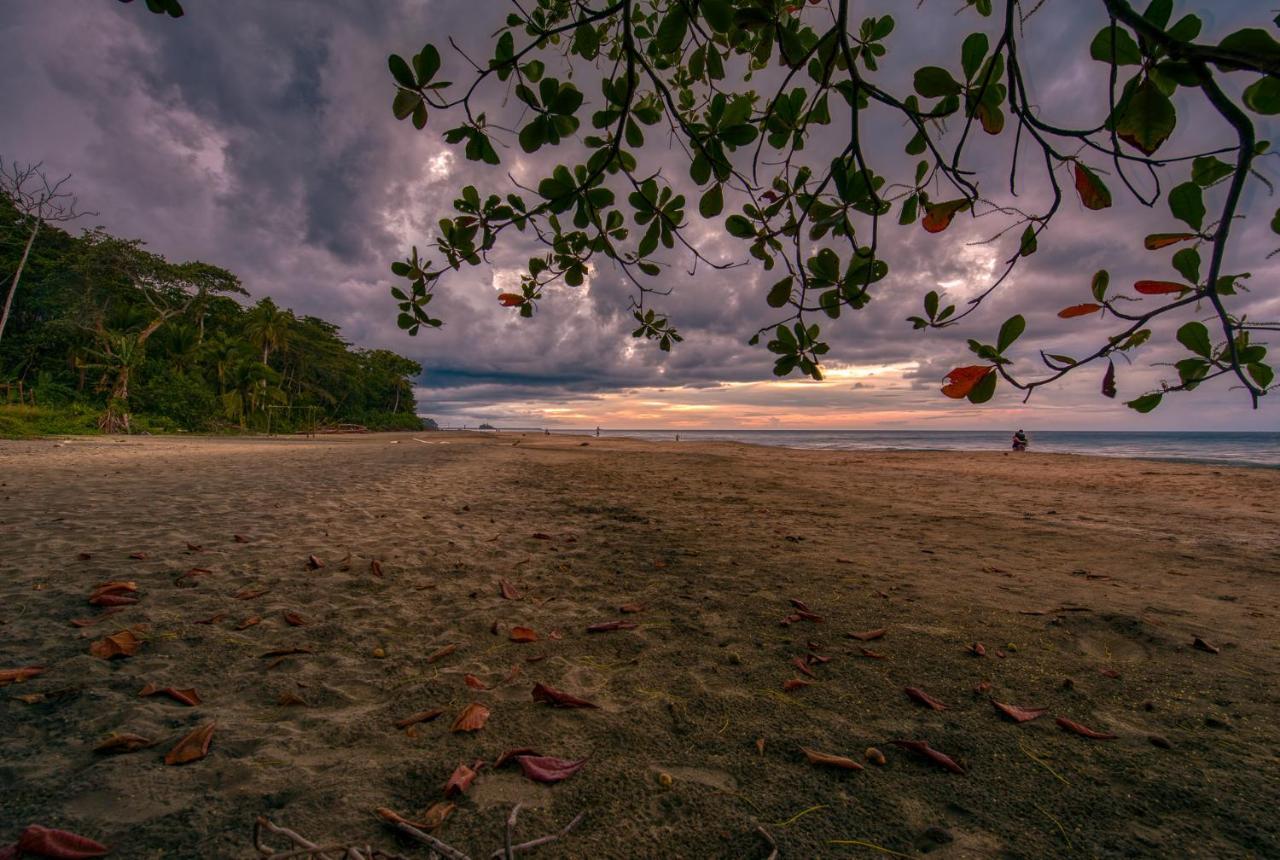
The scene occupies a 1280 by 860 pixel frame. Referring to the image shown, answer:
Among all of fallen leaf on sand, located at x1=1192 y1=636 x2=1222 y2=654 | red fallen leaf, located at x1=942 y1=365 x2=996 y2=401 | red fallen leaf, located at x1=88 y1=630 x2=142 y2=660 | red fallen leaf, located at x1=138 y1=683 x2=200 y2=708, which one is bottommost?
fallen leaf on sand, located at x1=1192 y1=636 x2=1222 y2=654

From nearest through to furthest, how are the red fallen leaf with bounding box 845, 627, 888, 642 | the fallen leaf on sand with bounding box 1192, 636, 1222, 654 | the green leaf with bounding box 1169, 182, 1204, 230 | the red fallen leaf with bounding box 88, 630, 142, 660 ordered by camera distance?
1. the green leaf with bounding box 1169, 182, 1204, 230
2. the red fallen leaf with bounding box 88, 630, 142, 660
3. the fallen leaf on sand with bounding box 1192, 636, 1222, 654
4. the red fallen leaf with bounding box 845, 627, 888, 642

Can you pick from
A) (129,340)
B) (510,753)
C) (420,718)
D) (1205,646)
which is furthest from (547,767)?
(129,340)

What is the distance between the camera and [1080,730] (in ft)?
5.57

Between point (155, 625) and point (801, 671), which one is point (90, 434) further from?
point (801, 671)

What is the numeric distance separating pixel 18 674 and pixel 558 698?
6.67ft

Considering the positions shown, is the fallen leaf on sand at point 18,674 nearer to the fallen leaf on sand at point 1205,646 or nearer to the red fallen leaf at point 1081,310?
the red fallen leaf at point 1081,310

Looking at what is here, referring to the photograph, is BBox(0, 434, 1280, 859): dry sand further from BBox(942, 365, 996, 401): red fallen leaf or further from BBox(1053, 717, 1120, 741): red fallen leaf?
BBox(942, 365, 996, 401): red fallen leaf

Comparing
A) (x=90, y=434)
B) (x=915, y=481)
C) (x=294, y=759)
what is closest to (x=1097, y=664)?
(x=294, y=759)

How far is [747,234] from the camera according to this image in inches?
65.6

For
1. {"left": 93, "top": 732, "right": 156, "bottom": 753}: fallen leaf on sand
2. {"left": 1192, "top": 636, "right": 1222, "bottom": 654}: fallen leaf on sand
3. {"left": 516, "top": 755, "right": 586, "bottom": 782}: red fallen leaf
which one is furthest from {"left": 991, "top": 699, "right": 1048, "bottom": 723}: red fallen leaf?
{"left": 93, "top": 732, "right": 156, "bottom": 753}: fallen leaf on sand

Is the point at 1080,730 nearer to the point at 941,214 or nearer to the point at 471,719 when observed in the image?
the point at 941,214

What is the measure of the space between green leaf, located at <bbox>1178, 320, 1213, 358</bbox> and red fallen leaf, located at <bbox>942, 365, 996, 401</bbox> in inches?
12.9

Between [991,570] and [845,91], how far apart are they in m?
3.75

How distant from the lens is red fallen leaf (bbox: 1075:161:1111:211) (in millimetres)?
1120
